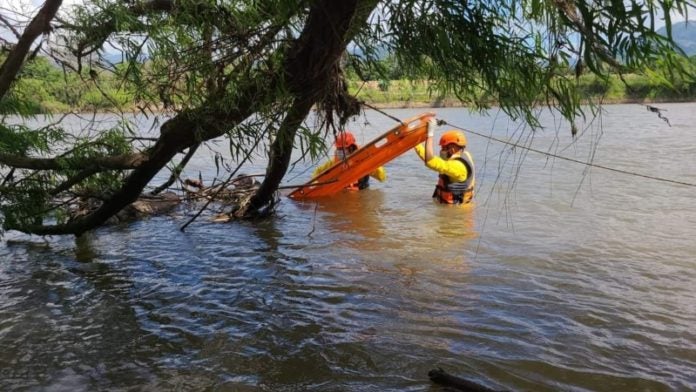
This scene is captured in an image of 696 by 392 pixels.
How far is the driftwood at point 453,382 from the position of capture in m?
3.28

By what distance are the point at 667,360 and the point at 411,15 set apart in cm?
310

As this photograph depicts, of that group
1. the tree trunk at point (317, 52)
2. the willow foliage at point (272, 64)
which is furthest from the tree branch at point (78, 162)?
the tree trunk at point (317, 52)

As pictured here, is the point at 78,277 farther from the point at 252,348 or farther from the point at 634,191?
the point at 634,191

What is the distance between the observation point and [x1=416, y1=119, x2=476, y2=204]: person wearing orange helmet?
9344 mm

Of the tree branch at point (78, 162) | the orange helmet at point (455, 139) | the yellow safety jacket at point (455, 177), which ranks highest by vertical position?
the tree branch at point (78, 162)

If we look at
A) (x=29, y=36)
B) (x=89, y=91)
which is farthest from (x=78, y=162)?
(x=29, y=36)

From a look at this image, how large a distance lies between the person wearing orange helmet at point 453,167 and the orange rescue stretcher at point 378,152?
0.56 feet

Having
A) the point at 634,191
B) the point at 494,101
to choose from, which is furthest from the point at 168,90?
the point at 634,191

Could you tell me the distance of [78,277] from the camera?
6281 mm

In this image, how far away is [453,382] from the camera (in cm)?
347

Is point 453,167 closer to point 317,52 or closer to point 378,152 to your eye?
point 378,152

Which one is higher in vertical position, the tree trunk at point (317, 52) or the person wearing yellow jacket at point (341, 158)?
the tree trunk at point (317, 52)

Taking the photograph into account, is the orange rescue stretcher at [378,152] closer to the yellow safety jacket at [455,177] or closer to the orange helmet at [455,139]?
the yellow safety jacket at [455,177]

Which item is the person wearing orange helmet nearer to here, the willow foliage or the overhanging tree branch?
the willow foliage
